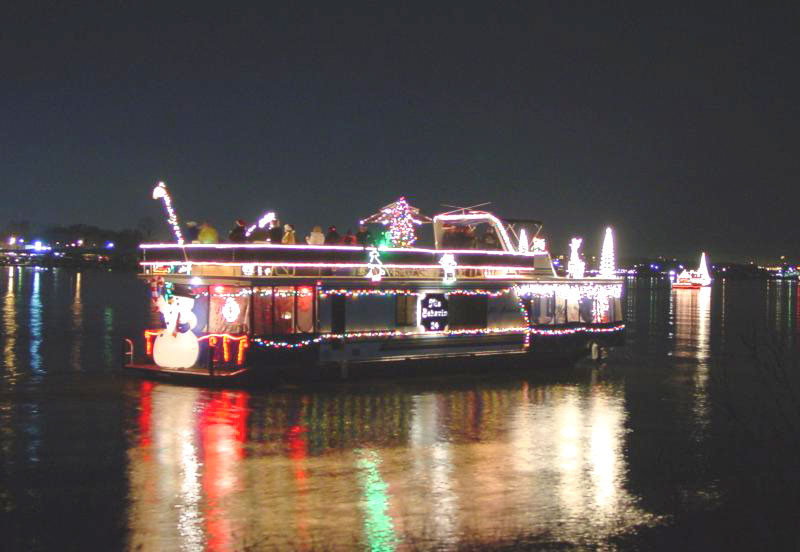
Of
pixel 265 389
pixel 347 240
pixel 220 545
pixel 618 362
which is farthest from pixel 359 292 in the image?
pixel 220 545

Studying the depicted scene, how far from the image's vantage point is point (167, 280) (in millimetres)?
22578

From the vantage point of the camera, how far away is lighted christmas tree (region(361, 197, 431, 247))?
25516mm

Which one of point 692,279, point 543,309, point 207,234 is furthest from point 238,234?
point 692,279

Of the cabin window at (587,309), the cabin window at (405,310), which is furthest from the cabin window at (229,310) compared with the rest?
the cabin window at (587,309)

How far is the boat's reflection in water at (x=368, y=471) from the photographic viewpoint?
1022 cm

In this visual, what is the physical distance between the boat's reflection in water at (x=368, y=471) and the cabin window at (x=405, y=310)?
4.50 metres

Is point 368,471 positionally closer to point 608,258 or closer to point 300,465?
point 300,465

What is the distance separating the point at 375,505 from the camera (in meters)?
11.2

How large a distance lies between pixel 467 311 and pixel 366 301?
323cm

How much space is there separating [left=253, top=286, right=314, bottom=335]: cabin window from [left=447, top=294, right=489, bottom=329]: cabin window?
14.2 feet

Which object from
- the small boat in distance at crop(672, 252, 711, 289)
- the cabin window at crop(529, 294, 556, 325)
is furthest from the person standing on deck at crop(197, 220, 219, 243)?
the small boat in distance at crop(672, 252, 711, 289)

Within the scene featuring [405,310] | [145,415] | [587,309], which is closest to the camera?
[145,415]

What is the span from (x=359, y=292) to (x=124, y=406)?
689 centimetres

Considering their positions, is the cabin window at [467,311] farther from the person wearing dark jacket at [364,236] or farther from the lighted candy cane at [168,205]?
the lighted candy cane at [168,205]
